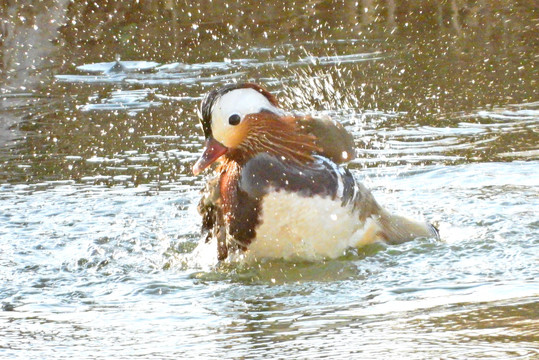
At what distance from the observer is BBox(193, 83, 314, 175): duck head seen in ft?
15.0

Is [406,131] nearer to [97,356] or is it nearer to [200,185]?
[200,185]

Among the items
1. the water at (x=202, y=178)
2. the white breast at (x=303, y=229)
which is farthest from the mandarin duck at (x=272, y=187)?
the water at (x=202, y=178)

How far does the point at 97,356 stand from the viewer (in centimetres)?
375

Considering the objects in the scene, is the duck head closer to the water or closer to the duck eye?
the duck eye

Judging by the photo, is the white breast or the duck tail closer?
the white breast

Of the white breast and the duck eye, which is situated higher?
the duck eye

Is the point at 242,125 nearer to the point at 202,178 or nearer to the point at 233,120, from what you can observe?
the point at 233,120

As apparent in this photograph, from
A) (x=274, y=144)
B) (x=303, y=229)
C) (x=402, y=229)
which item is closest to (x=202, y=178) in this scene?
(x=402, y=229)

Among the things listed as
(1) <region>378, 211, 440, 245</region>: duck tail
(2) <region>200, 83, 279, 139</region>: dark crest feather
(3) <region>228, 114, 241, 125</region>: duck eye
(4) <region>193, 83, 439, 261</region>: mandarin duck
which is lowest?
(1) <region>378, 211, 440, 245</region>: duck tail

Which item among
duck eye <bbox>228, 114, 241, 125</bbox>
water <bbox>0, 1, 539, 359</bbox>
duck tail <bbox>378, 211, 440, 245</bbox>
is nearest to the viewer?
water <bbox>0, 1, 539, 359</bbox>

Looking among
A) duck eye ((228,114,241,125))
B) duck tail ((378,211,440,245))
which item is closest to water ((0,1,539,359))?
duck tail ((378,211,440,245))

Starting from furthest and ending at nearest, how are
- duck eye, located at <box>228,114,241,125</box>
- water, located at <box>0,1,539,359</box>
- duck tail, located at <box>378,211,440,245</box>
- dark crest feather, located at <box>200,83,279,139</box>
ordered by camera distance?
duck tail, located at <box>378,211,440,245</box>
duck eye, located at <box>228,114,241,125</box>
dark crest feather, located at <box>200,83,279,139</box>
water, located at <box>0,1,539,359</box>

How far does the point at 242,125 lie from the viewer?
15.3ft

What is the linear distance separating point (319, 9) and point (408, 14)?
1.01 meters
